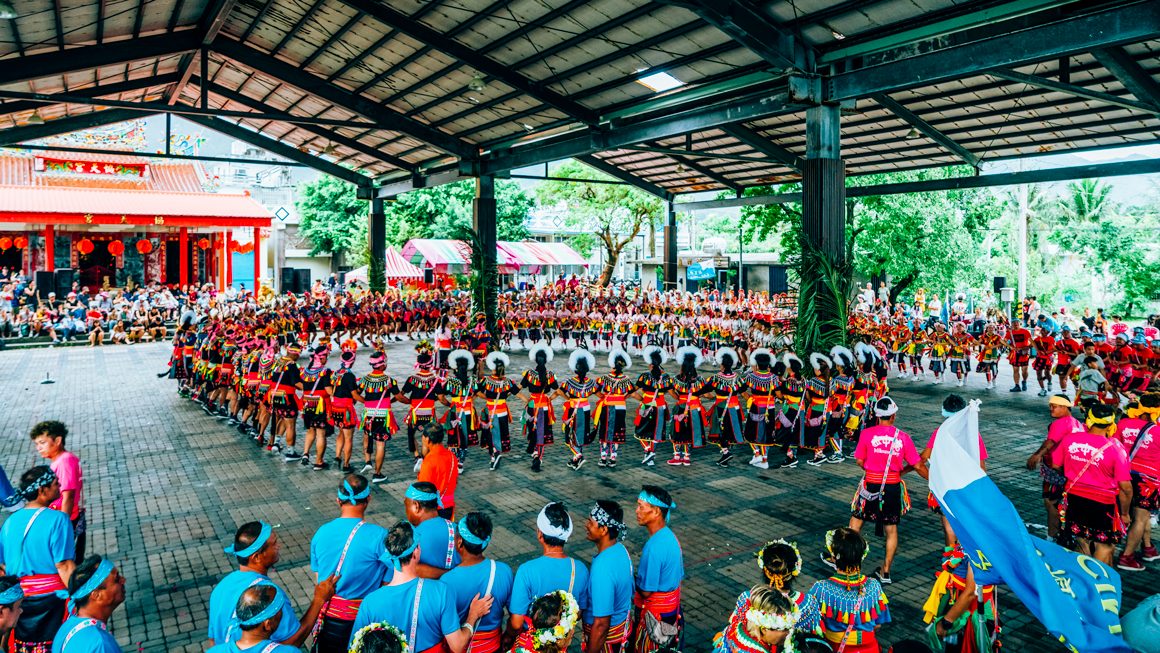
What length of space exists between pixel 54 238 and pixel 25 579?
31.2 meters

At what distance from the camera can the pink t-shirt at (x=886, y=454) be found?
19.1ft

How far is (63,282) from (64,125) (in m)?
7.75

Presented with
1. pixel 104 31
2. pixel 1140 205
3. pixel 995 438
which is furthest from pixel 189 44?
pixel 1140 205

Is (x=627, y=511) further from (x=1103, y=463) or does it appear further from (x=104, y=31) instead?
→ (x=104, y=31)

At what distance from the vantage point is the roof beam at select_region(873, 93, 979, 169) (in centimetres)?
1580

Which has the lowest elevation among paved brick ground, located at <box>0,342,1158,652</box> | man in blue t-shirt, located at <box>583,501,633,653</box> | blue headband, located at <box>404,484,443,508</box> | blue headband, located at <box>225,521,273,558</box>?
paved brick ground, located at <box>0,342,1158,652</box>

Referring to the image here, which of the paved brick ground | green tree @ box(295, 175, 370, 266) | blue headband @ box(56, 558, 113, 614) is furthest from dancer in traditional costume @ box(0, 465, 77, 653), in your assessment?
green tree @ box(295, 175, 370, 266)

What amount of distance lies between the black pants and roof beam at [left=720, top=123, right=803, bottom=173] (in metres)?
16.7

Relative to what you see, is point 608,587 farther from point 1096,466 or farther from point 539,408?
point 539,408

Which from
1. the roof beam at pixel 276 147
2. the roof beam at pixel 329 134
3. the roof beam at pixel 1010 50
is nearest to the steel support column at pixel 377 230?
the roof beam at pixel 276 147

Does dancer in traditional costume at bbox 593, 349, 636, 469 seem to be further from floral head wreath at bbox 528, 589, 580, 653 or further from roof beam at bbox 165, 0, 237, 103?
roof beam at bbox 165, 0, 237, 103

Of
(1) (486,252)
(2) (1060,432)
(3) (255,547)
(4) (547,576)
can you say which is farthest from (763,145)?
(3) (255,547)

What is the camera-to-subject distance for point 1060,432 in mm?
6086

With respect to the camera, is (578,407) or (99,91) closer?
(578,407)
